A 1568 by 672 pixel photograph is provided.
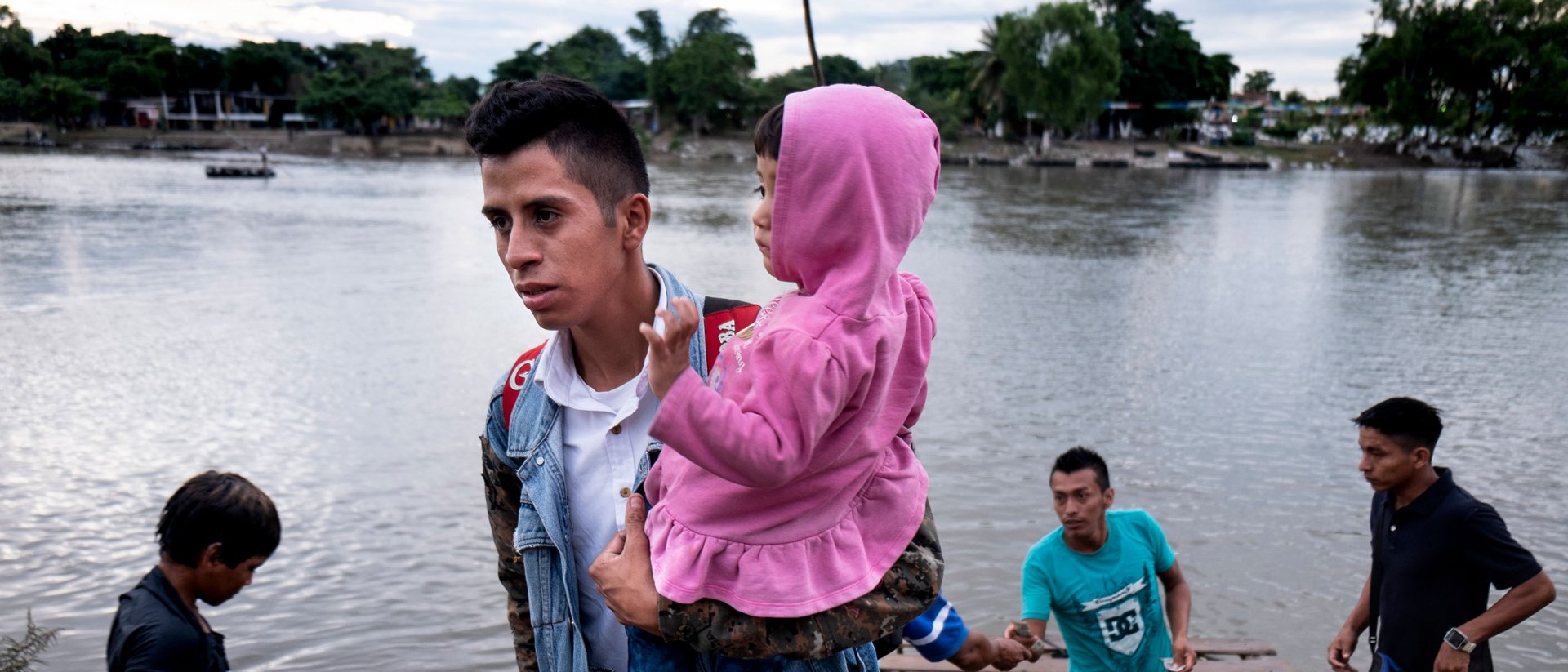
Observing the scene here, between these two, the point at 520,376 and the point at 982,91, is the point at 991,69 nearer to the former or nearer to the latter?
the point at 982,91

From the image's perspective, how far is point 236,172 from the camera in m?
42.9

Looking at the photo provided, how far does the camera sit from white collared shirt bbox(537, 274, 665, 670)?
196cm

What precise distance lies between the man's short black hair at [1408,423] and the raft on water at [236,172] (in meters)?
44.4

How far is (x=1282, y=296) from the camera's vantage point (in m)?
17.6

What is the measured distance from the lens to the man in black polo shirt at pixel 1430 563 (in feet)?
11.2

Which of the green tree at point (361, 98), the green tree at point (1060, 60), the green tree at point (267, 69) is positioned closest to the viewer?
the green tree at point (1060, 60)

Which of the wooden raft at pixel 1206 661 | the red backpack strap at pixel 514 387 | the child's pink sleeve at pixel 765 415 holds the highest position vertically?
the child's pink sleeve at pixel 765 415

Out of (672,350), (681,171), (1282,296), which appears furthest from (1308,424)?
(681,171)

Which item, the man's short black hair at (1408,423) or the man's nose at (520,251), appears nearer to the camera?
the man's nose at (520,251)

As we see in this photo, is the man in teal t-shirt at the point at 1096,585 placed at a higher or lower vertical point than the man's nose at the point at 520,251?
lower

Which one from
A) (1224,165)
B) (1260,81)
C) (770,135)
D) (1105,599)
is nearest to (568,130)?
(770,135)

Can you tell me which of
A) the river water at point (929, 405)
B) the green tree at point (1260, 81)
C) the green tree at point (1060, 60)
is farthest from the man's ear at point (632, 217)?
the green tree at point (1260, 81)

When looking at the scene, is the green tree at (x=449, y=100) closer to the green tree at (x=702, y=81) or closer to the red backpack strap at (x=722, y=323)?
the green tree at (x=702, y=81)

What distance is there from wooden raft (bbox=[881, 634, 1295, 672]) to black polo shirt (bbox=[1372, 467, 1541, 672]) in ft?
4.07
